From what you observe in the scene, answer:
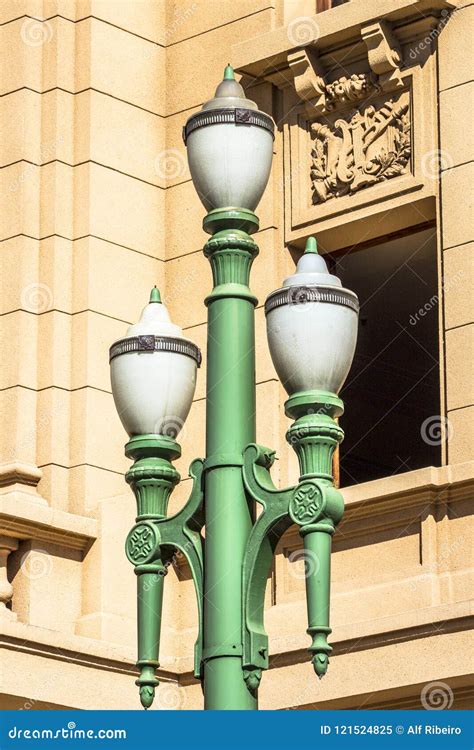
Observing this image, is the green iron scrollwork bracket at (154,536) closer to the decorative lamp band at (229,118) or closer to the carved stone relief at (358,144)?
the decorative lamp band at (229,118)

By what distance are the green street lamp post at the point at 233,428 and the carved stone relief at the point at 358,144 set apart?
528 centimetres

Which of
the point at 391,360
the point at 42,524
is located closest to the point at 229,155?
the point at 42,524

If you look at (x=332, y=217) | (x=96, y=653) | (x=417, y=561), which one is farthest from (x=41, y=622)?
(x=332, y=217)

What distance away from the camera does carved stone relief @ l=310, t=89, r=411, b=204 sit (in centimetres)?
1478

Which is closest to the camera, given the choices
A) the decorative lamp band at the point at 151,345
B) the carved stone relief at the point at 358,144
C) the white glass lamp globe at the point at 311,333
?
the white glass lamp globe at the point at 311,333

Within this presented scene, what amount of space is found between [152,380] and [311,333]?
87 centimetres

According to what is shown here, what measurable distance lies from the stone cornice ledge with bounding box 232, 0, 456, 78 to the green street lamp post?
17.5ft

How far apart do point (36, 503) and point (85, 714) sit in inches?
259

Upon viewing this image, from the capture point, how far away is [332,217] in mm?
15141

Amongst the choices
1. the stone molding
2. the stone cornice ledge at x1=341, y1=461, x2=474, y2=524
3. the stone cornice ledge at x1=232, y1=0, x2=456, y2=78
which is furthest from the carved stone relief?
the stone cornice ledge at x1=341, y1=461, x2=474, y2=524

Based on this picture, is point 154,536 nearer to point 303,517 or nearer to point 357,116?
point 303,517

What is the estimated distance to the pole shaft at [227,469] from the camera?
8508 mm

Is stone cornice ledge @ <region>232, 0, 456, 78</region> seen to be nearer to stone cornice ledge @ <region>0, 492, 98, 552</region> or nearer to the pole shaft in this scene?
stone cornice ledge @ <region>0, 492, 98, 552</region>

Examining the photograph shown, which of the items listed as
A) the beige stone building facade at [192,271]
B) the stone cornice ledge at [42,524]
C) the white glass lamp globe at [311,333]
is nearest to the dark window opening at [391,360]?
the beige stone building facade at [192,271]
